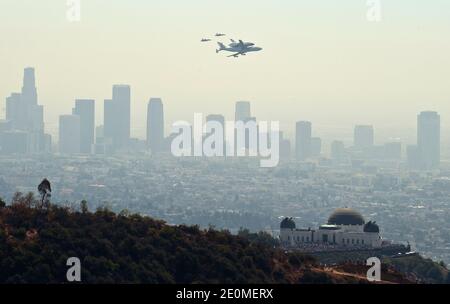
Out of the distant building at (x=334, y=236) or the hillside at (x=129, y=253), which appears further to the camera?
the distant building at (x=334, y=236)

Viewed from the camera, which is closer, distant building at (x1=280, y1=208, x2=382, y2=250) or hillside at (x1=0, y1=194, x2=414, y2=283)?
hillside at (x1=0, y1=194, x2=414, y2=283)

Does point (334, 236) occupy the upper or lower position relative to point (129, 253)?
upper

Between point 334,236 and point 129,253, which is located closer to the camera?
point 129,253
